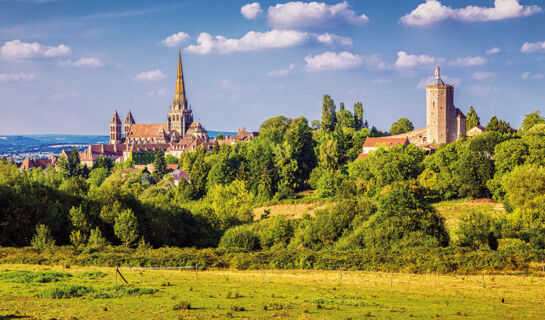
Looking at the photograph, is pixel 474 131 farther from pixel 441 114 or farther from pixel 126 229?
pixel 126 229

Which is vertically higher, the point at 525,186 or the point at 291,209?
the point at 525,186

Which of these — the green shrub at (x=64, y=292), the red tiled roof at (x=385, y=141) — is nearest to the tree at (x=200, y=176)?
the red tiled roof at (x=385, y=141)

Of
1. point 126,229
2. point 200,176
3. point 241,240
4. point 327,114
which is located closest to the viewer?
point 126,229

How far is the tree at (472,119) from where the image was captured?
10700 centimetres

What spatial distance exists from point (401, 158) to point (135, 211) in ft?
119

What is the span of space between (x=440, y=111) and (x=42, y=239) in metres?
71.9

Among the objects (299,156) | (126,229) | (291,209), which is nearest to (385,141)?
(299,156)

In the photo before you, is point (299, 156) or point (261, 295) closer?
point (261, 295)

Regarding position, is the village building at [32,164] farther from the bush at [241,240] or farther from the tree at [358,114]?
the bush at [241,240]

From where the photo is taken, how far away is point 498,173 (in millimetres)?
65250

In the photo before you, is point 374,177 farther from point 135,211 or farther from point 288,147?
→ point 135,211

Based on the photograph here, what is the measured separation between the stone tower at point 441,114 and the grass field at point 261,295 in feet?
232

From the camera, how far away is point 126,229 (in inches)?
1721

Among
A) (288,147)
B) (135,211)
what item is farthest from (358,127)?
(135,211)
